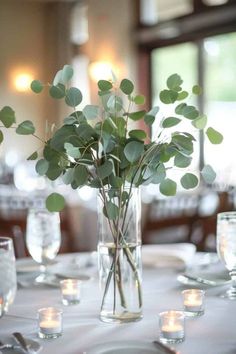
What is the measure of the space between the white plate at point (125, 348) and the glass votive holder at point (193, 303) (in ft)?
0.88

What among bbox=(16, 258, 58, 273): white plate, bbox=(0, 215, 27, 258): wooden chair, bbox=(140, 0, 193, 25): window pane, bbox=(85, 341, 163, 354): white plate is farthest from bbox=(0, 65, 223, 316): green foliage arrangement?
bbox=(140, 0, 193, 25): window pane

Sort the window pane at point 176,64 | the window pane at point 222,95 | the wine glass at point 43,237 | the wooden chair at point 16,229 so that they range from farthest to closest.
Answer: the window pane at point 176,64
the window pane at point 222,95
the wooden chair at point 16,229
the wine glass at point 43,237

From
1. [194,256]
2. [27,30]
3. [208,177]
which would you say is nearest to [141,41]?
[27,30]

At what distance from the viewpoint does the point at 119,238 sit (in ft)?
4.39

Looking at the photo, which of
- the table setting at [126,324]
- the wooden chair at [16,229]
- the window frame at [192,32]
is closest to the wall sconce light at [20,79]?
the window frame at [192,32]

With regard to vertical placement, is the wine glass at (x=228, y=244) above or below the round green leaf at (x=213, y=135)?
below

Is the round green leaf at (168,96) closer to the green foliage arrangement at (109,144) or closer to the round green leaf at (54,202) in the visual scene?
the green foliage arrangement at (109,144)

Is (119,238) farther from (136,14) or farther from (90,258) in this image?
(136,14)

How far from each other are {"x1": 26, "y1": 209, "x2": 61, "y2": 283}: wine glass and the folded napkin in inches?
11.8

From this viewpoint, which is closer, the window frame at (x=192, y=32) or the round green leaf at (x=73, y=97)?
the round green leaf at (x=73, y=97)

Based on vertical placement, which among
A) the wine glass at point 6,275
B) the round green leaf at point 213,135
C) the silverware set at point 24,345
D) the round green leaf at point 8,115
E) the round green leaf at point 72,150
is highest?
the round green leaf at point 8,115

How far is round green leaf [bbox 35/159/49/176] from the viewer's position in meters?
1.30

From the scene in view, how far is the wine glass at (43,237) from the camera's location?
1.69 m

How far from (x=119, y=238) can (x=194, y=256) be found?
2.20 ft
